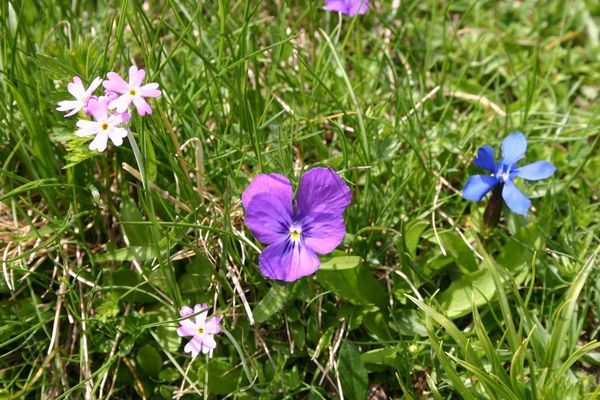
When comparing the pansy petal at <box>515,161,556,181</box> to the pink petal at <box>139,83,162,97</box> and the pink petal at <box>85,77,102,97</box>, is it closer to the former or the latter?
the pink petal at <box>139,83,162,97</box>

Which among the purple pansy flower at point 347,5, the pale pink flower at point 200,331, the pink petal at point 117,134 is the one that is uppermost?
the purple pansy flower at point 347,5

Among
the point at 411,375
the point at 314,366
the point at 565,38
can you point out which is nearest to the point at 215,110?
the point at 314,366

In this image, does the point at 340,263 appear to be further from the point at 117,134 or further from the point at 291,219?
the point at 117,134

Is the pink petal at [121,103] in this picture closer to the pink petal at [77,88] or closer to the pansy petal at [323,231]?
the pink petal at [77,88]

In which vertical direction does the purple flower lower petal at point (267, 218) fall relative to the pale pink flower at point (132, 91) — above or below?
below

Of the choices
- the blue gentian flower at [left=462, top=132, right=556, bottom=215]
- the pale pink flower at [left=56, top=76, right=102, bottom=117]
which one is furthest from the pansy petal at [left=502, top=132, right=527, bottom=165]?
the pale pink flower at [left=56, top=76, right=102, bottom=117]

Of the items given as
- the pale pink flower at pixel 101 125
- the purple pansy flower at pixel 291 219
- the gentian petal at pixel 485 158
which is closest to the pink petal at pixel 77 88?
the pale pink flower at pixel 101 125

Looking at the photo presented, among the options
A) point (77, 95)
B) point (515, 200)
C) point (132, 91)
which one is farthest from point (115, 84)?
point (515, 200)
